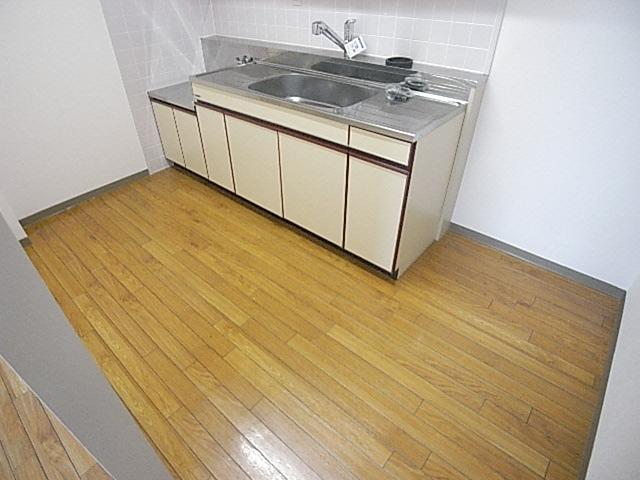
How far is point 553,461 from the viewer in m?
1.32

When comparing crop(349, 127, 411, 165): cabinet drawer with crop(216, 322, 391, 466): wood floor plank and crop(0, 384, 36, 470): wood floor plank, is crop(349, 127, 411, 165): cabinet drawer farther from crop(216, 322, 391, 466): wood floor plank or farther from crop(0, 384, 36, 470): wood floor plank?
crop(0, 384, 36, 470): wood floor plank

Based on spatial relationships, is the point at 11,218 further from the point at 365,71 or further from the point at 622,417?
the point at 622,417

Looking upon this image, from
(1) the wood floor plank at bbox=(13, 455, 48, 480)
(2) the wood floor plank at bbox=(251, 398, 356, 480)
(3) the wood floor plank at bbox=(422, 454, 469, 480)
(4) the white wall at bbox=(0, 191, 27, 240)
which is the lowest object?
(2) the wood floor plank at bbox=(251, 398, 356, 480)

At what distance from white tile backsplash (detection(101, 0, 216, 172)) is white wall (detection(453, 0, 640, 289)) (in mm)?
1877

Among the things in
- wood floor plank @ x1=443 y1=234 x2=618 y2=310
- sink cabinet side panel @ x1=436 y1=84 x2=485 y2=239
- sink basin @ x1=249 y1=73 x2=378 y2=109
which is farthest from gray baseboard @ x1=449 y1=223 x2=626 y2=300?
sink basin @ x1=249 y1=73 x2=378 y2=109

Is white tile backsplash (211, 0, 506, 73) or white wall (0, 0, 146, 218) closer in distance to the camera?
white tile backsplash (211, 0, 506, 73)

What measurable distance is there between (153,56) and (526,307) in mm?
2953

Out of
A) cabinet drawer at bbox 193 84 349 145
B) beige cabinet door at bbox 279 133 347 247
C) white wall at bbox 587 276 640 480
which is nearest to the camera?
white wall at bbox 587 276 640 480

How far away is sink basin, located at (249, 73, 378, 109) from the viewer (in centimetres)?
220

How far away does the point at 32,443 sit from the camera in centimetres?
54

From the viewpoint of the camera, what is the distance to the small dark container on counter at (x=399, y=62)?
2027 millimetres

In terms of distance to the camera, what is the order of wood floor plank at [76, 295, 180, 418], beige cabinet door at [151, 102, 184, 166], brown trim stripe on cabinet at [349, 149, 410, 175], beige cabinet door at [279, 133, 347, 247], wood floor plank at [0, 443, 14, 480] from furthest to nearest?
beige cabinet door at [151, 102, 184, 166] < beige cabinet door at [279, 133, 347, 247] < brown trim stripe on cabinet at [349, 149, 410, 175] < wood floor plank at [76, 295, 180, 418] < wood floor plank at [0, 443, 14, 480]

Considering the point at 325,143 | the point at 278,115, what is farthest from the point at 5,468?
the point at 278,115

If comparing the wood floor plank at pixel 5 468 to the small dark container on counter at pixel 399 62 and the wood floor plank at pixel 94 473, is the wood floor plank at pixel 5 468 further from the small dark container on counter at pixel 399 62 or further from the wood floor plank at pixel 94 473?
the small dark container on counter at pixel 399 62
